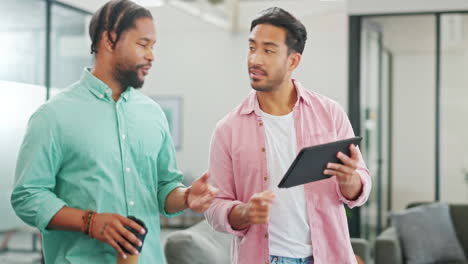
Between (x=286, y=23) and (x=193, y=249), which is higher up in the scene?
(x=286, y=23)

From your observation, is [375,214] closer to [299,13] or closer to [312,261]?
[299,13]

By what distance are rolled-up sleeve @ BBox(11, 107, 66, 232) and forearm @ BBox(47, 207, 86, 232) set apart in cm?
1

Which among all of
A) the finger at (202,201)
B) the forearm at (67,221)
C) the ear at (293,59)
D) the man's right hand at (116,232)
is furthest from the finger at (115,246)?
the ear at (293,59)

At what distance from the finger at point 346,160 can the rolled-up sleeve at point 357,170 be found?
12cm

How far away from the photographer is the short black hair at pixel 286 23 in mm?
1917

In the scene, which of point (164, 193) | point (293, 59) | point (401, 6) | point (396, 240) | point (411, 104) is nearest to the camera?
point (164, 193)

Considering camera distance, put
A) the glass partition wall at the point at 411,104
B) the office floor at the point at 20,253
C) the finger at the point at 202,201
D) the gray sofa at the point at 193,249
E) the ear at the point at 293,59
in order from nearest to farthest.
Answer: the finger at the point at 202,201 < the ear at the point at 293,59 < the gray sofa at the point at 193,249 < the office floor at the point at 20,253 < the glass partition wall at the point at 411,104

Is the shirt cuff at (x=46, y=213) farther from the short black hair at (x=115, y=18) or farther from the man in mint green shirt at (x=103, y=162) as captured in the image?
the short black hair at (x=115, y=18)

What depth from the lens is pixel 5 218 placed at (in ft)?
13.9

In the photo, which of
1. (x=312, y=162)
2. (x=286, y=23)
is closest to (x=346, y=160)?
(x=312, y=162)

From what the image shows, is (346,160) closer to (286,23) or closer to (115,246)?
(286,23)

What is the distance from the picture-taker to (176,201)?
5.92 feet

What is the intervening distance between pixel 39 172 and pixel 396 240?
10.8ft

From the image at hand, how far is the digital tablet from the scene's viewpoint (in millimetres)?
1602
